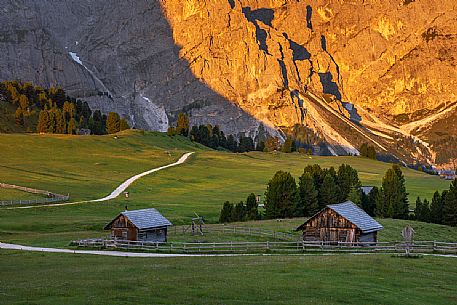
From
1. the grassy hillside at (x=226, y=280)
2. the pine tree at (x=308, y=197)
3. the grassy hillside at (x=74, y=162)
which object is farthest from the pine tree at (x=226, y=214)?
the grassy hillside at (x=226, y=280)

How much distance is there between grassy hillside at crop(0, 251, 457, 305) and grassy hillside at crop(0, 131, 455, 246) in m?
19.3

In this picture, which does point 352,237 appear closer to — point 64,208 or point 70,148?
point 64,208

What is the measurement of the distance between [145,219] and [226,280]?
31811 millimetres

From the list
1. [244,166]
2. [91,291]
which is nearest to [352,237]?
[91,291]

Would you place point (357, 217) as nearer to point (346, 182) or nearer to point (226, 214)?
point (226, 214)

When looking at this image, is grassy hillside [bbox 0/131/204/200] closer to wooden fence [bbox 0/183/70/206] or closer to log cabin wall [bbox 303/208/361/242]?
wooden fence [bbox 0/183/70/206]

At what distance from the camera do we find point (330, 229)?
2685 inches

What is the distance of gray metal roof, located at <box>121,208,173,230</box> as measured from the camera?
210 feet

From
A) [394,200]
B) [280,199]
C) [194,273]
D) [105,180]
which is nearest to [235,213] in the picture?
[280,199]

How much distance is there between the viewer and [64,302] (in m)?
27.3

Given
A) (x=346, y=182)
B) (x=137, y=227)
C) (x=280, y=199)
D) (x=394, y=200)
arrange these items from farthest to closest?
(x=346, y=182) → (x=394, y=200) → (x=280, y=199) → (x=137, y=227)

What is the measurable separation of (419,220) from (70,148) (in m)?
100

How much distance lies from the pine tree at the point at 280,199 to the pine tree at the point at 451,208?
2213 centimetres

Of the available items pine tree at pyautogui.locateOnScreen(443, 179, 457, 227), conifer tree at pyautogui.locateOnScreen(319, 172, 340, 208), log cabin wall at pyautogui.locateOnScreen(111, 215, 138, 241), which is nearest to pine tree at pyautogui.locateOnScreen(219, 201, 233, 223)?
conifer tree at pyautogui.locateOnScreen(319, 172, 340, 208)
